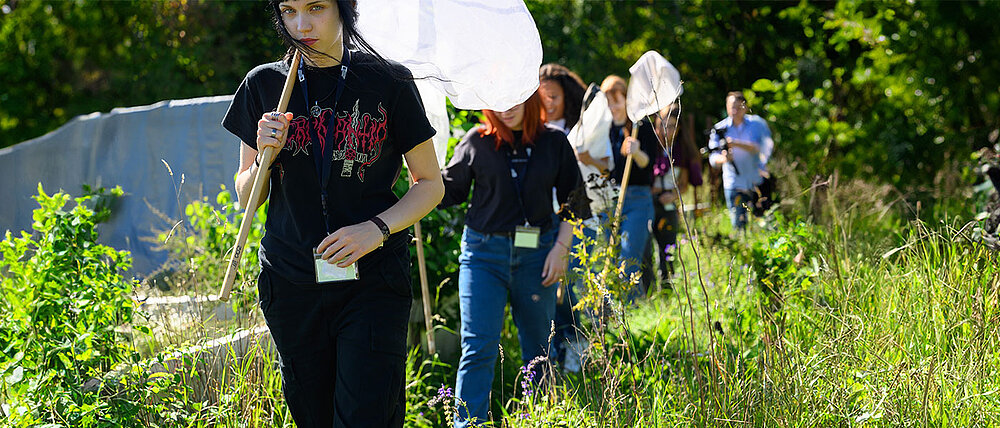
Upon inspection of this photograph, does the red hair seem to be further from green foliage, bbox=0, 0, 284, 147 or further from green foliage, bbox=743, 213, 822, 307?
green foliage, bbox=0, 0, 284, 147

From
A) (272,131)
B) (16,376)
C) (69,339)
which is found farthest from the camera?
(69,339)

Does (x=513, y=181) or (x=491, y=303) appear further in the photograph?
(x=513, y=181)

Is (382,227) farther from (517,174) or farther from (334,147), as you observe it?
(517,174)

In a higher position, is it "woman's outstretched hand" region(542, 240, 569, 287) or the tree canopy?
the tree canopy

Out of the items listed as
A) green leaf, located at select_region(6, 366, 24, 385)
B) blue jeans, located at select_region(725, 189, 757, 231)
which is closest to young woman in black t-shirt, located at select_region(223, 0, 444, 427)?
green leaf, located at select_region(6, 366, 24, 385)

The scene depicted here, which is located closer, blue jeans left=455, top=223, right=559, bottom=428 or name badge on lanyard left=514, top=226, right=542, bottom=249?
blue jeans left=455, top=223, right=559, bottom=428

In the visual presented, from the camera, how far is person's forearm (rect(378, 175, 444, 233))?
2598mm

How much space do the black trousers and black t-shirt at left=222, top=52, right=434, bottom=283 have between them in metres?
0.06

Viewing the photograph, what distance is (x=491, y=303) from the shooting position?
392 cm

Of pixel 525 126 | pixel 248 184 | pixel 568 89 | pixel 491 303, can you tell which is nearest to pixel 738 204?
pixel 568 89

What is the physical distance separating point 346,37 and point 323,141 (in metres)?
0.31

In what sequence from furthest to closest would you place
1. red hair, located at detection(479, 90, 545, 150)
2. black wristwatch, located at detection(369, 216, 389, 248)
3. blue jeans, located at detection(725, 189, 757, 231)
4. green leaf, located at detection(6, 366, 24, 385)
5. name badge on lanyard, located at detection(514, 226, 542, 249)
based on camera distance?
1. blue jeans, located at detection(725, 189, 757, 231)
2. red hair, located at detection(479, 90, 545, 150)
3. name badge on lanyard, located at detection(514, 226, 542, 249)
4. green leaf, located at detection(6, 366, 24, 385)
5. black wristwatch, located at detection(369, 216, 389, 248)

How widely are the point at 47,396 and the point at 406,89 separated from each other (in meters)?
1.52

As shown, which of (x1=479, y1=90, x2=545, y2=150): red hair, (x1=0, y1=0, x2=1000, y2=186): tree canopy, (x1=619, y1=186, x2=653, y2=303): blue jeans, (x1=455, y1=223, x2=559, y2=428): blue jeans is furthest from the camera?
(x1=0, y1=0, x2=1000, y2=186): tree canopy
